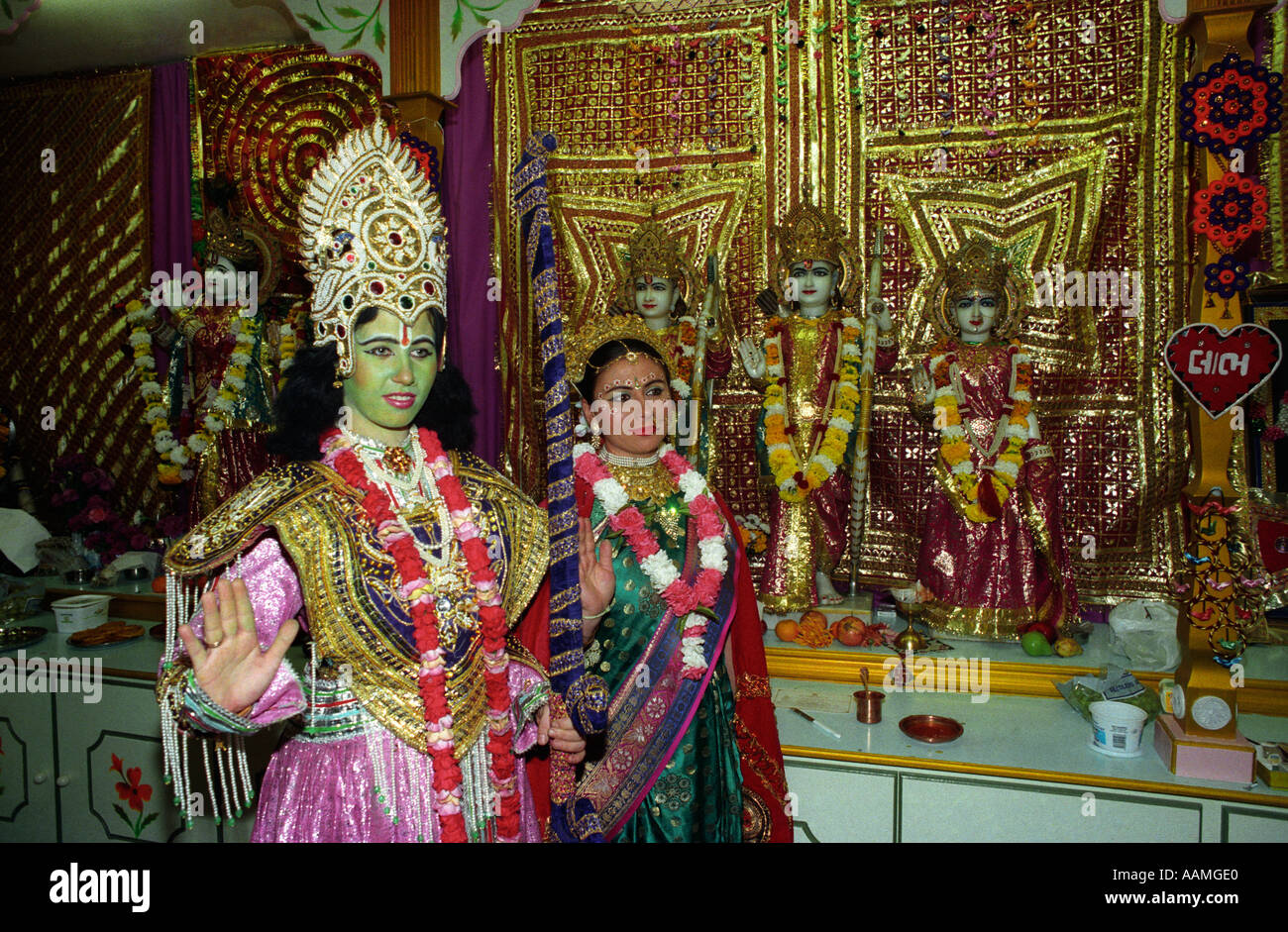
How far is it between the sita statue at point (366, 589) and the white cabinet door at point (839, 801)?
51.9 inches

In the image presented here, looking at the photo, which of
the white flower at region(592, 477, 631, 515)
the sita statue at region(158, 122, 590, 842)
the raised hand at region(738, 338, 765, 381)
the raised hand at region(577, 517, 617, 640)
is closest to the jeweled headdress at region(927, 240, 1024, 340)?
the raised hand at region(738, 338, 765, 381)

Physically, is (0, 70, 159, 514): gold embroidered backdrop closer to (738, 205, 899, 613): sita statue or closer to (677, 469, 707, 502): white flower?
(738, 205, 899, 613): sita statue

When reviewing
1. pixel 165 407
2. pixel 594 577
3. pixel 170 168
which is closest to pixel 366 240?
pixel 594 577

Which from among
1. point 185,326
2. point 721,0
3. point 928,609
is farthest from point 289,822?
point 721,0

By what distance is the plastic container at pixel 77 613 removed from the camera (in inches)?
170

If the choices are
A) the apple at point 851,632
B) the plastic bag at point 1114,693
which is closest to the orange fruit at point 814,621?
the apple at point 851,632

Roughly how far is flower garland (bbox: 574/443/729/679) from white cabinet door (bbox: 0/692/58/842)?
3045 mm

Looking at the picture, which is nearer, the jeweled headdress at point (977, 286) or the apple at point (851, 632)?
the apple at point (851, 632)

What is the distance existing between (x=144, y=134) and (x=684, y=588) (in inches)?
242

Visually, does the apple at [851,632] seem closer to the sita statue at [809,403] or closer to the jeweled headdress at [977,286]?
the sita statue at [809,403]

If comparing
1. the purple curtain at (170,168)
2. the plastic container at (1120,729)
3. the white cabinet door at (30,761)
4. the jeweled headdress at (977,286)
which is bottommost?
the white cabinet door at (30,761)

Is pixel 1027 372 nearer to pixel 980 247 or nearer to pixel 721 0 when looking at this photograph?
pixel 980 247

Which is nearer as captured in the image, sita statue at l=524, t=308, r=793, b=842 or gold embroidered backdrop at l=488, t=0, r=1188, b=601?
sita statue at l=524, t=308, r=793, b=842

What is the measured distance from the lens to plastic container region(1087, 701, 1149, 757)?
2.87 meters
